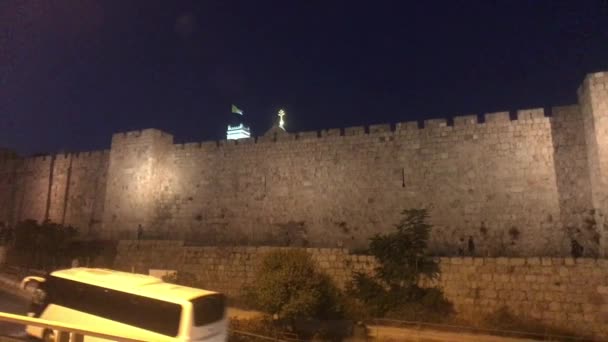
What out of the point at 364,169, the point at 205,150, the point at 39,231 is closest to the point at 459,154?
the point at 364,169

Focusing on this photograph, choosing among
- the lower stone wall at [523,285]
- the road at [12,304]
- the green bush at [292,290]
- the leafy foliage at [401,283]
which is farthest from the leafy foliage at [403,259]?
the road at [12,304]

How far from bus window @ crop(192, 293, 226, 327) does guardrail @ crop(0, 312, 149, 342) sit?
3.12m

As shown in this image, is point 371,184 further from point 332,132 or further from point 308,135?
point 308,135

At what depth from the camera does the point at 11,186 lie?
25750mm

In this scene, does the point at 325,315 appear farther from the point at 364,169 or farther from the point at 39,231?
the point at 39,231

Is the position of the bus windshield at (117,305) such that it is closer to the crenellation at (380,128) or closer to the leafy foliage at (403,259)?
the leafy foliage at (403,259)

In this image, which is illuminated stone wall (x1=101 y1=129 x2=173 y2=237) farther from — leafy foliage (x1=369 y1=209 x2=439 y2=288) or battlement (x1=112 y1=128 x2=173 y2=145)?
leafy foliage (x1=369 y1=209 x2=439 y2=288)

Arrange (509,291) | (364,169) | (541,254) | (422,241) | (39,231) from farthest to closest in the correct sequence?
(39,231), (364,169), (541,254), (422,241), (509,291)

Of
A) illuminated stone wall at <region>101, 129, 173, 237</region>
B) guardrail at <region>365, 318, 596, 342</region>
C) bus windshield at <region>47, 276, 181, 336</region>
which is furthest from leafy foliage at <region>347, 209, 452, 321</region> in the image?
illuminated stone wall at <region>101, 129, 173, 237</region>

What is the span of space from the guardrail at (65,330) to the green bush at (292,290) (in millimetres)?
6596

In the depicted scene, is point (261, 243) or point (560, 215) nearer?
point (560, 215)

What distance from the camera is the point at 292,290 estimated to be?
34.2 ft

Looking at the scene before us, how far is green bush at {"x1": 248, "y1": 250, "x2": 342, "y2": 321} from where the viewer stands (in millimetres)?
10250

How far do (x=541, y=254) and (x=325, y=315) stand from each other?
7144 millimetres
